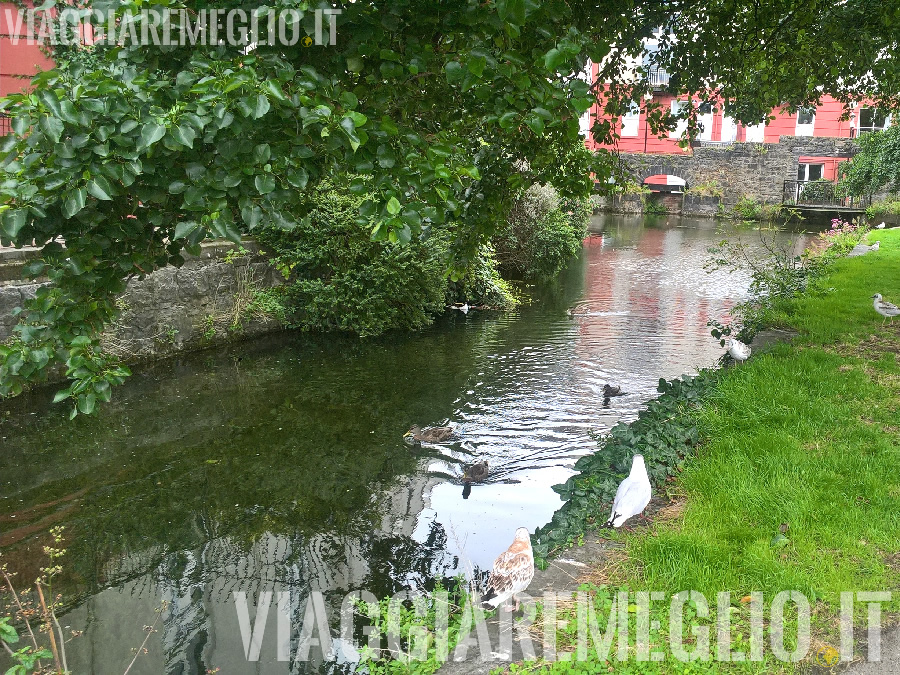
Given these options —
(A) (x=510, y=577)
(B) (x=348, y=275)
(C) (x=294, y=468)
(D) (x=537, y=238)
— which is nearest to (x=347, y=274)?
(B) (x=348, y=275)

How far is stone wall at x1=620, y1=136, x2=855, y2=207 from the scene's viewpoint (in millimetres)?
35000

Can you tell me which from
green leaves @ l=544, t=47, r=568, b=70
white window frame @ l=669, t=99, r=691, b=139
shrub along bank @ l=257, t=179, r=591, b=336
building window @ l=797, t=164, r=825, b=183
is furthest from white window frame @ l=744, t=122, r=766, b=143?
green leaves @ l=544, t=47, r=568, b=70

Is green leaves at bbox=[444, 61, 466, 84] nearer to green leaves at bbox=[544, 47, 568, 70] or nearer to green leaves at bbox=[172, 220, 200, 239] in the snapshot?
green leaves at bbox=[544, 47, 568, 70]

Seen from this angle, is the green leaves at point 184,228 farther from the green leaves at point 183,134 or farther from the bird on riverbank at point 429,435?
the bird on riverbank at point 429,435

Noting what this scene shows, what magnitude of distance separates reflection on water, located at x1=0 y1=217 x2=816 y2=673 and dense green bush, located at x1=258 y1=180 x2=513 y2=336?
52 cm

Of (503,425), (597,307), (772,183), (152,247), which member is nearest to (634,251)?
(597,307)

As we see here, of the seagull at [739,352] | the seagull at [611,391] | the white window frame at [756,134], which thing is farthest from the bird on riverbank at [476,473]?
the white window frame at [756,134]

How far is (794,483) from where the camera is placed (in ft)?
13.9

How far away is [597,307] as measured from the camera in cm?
1363

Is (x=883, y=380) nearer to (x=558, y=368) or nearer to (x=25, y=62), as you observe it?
(x=558, y=368)

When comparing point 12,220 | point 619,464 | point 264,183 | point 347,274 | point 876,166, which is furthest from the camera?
point 876,166

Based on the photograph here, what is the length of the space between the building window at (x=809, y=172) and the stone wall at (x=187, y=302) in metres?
33.6

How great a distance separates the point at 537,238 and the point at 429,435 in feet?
32.4

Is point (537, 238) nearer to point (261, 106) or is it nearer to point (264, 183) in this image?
point (264, 183)
